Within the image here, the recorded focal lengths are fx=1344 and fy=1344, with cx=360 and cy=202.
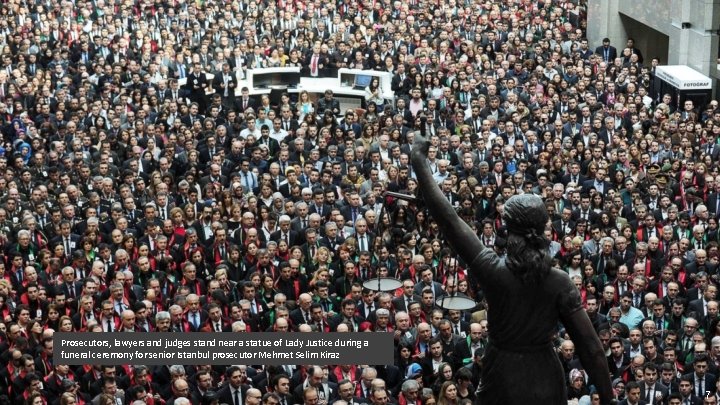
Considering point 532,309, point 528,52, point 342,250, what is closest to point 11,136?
point 342,250

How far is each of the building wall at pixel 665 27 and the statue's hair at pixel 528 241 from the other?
23.8m

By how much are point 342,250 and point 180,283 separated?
2175 millimetres

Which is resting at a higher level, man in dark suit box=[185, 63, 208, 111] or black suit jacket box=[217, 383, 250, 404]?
man in dark suit box=[185, 63, 208, 111]

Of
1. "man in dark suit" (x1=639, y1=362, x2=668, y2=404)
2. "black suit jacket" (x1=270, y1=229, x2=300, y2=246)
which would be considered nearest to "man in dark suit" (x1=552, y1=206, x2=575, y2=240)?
"black suit jacket" (x1=270, y1=229, x2=300, y2=246)

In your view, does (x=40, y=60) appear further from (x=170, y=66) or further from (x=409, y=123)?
(x=409, y=123)

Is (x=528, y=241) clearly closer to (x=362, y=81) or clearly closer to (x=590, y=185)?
(x=590, y=185)

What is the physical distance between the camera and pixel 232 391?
14.5 meters

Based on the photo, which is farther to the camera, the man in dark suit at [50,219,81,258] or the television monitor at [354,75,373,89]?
the television monitor at [354,75,373,89]

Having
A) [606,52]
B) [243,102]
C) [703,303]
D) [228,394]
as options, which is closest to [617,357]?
[703,303]

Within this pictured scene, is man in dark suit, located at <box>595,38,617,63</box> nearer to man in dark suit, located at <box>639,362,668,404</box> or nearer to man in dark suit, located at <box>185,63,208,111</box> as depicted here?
man in dark suit, located at <box>185,63,208,111</box>

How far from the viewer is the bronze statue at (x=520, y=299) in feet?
17.0

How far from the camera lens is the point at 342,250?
58.6 feet

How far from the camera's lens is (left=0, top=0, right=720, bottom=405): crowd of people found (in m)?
15.1

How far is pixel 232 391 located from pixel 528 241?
32.0 ft
